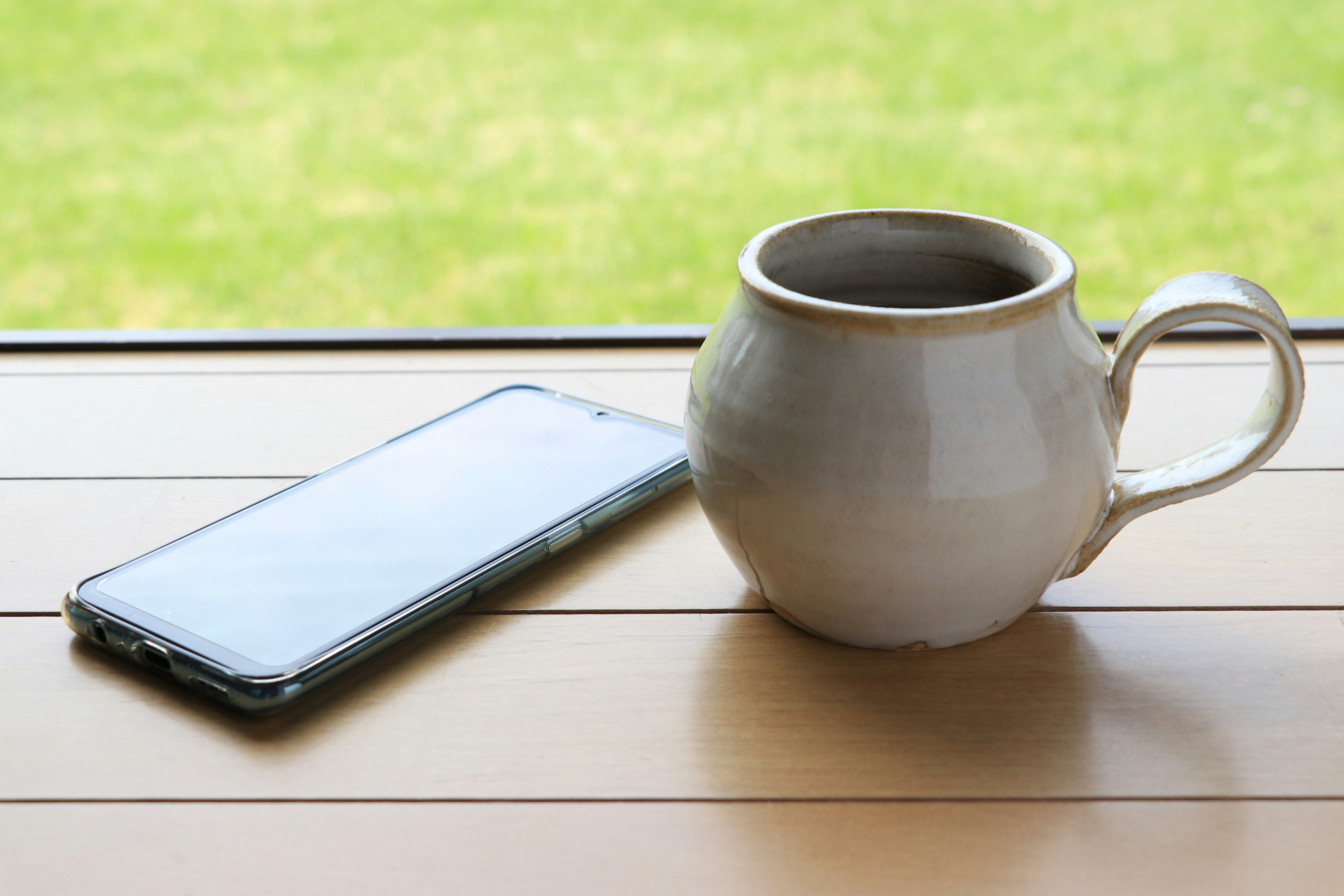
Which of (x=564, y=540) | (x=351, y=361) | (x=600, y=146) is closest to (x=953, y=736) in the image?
(x=564, y=540)

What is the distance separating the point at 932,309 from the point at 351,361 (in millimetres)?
398

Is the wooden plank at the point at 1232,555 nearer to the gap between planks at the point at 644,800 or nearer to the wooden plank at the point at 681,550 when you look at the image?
the wooden plank at the point at 681,550

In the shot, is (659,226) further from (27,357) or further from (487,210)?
(27,357)

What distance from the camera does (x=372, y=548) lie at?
0.46 meters

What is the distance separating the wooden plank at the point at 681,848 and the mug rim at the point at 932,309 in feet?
0.48

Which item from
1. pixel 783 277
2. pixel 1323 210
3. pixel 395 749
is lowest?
pixel 1323 210

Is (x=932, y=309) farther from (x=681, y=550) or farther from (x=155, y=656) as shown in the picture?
(x=155, y=656)

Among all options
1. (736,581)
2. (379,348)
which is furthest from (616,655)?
(379,348)

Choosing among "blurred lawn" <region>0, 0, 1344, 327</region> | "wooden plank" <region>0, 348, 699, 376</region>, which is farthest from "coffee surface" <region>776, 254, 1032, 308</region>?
"blurred lawn" <region>0, 0, 1344, 327</region>

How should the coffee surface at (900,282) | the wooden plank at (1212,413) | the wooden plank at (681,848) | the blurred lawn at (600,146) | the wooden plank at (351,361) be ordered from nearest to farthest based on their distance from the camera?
1. the wooden plank at (681,848)
2. the coffee surface at (900,282)
3. the wooden plank at (1212,413)
4. the wooden plank at (351,361)
5. the blurred lawn at (600,146)

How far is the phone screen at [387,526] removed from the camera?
0.42 meters

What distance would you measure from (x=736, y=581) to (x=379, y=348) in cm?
32

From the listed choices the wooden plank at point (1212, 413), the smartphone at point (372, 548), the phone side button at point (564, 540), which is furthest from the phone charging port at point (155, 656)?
the wooden plank at point (1212, 413)

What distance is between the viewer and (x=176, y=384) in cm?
64
